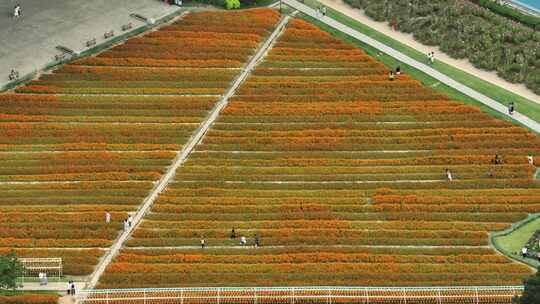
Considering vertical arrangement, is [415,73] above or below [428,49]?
below

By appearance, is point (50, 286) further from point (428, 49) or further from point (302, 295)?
point (428, 49)

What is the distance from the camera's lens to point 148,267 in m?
112

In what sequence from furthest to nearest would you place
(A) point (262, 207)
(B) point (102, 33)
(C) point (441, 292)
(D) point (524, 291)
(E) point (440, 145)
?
(B) point (102, 33), (E) point (440, 145), (A) point (262, 207), (C) point (441, 292), (D) point (524, 291)

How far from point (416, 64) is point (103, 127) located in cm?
3147

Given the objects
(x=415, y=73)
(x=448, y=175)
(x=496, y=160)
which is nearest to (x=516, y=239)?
(x=448, y=175)

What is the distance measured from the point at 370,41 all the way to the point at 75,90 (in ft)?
98.0

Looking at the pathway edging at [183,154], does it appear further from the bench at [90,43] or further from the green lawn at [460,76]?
the bench at [90,43]

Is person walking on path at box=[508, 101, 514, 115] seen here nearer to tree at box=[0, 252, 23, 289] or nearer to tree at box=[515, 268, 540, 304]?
tree at box=[515, 268, 540, 304]

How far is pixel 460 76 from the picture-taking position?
14000 centimetres

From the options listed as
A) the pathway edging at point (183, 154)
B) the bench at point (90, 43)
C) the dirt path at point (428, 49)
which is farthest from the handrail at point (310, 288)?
the bench at point (90, 43)

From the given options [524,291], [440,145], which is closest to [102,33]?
[440,145]

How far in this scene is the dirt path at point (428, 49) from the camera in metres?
138

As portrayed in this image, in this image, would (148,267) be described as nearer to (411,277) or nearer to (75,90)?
(411,277)

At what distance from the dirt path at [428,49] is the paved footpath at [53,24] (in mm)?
17479
